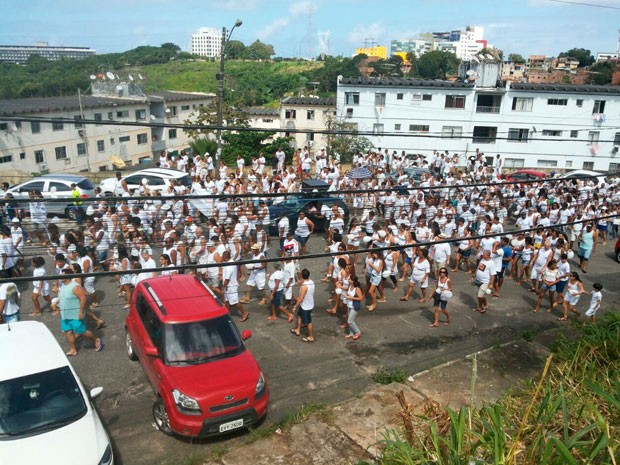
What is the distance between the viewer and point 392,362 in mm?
9055

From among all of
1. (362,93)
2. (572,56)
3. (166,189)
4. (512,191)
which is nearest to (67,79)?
(362,93)

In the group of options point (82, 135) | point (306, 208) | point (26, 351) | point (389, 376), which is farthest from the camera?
point (82, 135)

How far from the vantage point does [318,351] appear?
30.8 ft

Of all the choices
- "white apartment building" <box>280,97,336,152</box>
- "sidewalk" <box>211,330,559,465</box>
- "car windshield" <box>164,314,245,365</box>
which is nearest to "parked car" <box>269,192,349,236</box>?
"car windshield" <box>164,314,245,365</box>

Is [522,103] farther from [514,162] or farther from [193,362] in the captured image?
[193,362]

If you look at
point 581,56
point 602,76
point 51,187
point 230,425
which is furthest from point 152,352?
point 581,56

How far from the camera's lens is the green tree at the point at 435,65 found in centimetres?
7925

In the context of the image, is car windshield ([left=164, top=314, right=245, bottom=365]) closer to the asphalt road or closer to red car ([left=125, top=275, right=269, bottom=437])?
red car ([left=125, top=275, right=269, bottom=437])

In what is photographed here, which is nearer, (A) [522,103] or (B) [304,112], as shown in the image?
(A) [522,103]

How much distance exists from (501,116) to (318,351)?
2721 centimetres

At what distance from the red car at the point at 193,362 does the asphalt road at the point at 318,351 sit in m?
0.41

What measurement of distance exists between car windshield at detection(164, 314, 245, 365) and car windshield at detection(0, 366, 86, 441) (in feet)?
4.42

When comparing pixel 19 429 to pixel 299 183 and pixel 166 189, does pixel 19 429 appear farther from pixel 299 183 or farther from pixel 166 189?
pixel 299 183

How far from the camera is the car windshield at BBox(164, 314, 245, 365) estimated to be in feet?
23.8
